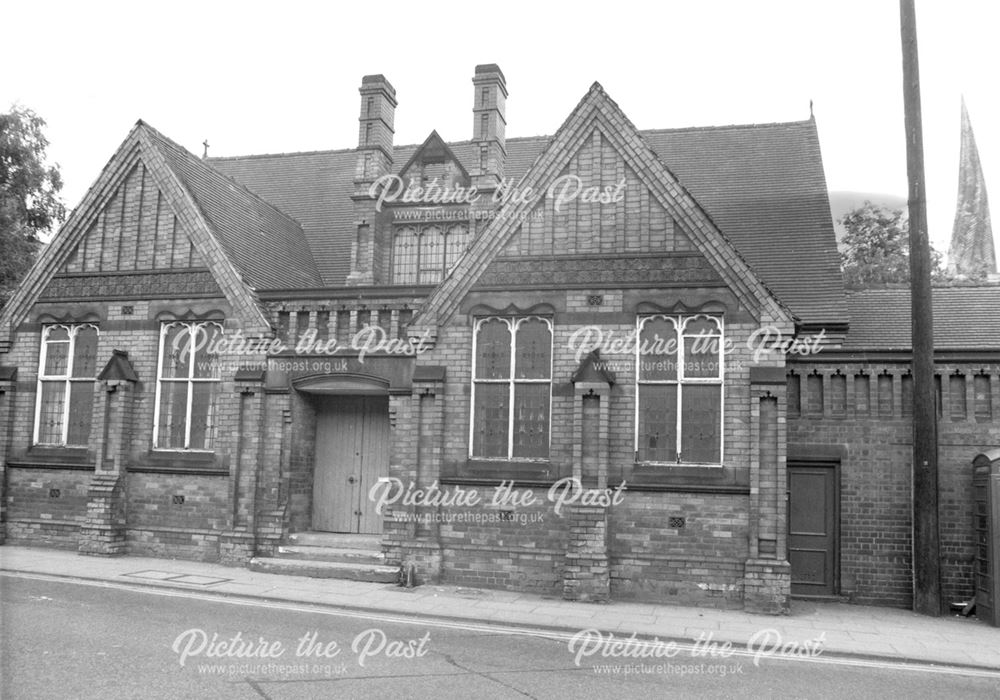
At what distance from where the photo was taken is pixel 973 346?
1471cm

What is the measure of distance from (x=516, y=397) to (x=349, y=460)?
393 centimetres

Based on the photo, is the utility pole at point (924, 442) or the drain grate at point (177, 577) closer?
the utility pole at point (924, 442)

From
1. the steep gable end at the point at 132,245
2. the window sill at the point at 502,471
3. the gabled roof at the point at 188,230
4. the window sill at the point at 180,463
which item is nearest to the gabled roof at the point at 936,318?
the window sill at the point at 502,471

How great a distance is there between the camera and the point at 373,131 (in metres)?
20.2

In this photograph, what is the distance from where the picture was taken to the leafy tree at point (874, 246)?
29.5 m

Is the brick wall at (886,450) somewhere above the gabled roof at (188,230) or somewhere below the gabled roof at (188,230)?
below

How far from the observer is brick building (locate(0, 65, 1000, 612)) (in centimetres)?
1397

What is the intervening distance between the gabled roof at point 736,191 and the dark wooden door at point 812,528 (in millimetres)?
3054

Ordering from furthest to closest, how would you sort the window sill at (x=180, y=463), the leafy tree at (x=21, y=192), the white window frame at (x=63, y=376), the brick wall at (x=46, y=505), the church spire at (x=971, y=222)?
the church spire at (x=971, y=222)
the leafy tree at (x=21, y=192)
the white window frame at (x=63, y=376)
the brick wall at (x=46, y=505)
the window sill at (x=180, y=463)

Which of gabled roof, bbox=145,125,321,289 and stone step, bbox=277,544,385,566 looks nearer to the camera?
stone step, bbox=277,544,385,566

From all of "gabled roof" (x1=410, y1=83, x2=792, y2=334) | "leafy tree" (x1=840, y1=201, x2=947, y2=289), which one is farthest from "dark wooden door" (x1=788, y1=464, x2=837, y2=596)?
"leafy tree" (x1=840, y1=201, x2=947, y2=289)

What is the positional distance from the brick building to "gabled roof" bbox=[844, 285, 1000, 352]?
3.2 inches

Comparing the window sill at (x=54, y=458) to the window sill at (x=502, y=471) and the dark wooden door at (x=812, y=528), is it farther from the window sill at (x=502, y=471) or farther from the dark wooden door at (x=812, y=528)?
the dark wooden door at (x=812, y=528)

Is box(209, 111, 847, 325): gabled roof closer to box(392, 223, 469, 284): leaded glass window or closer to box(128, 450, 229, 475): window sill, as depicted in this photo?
box(392, 223, 469, 284): leaded glass window
